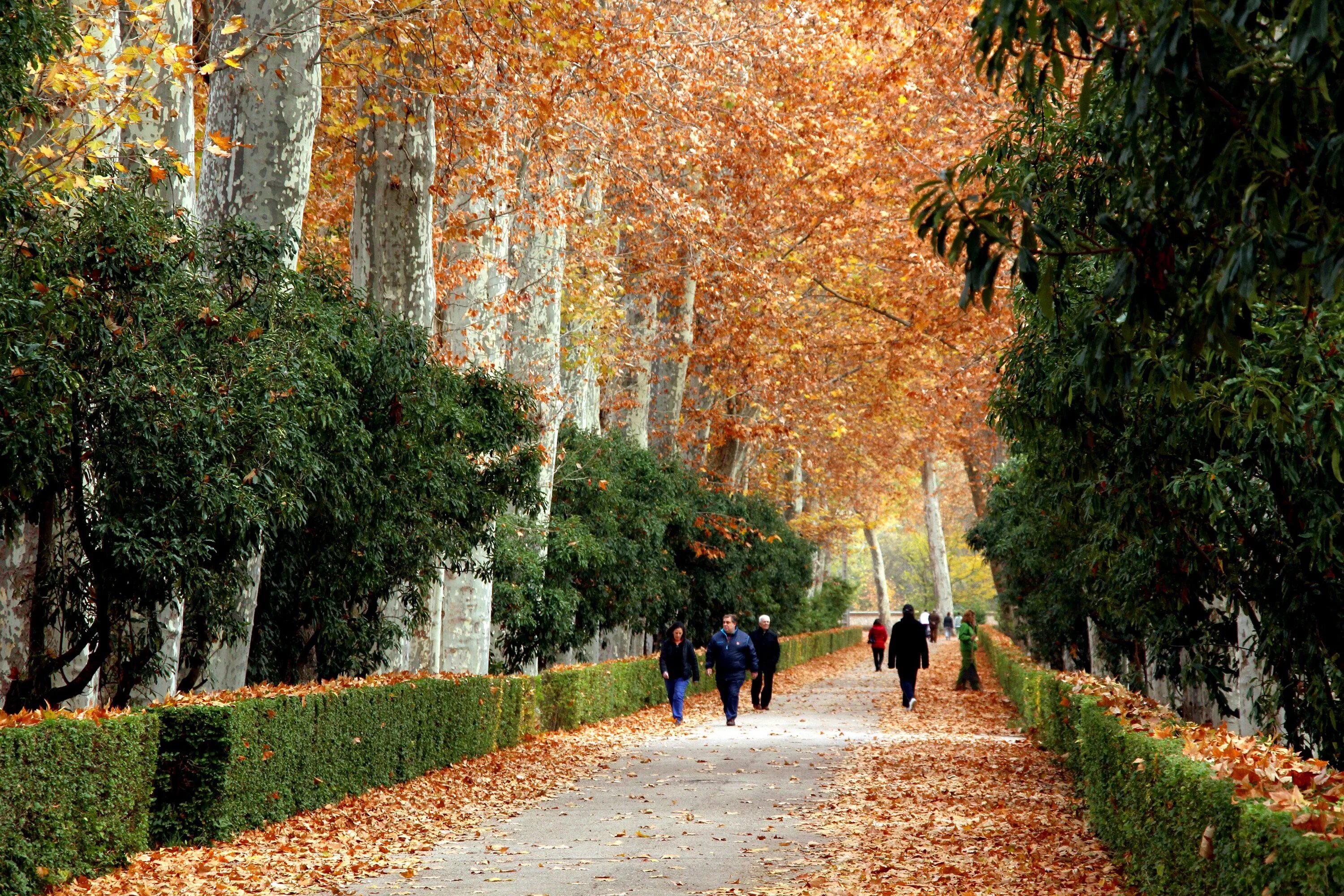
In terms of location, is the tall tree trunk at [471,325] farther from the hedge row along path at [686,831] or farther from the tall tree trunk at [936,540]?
the tall tree trunk at [936,540]

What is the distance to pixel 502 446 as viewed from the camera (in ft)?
47.5

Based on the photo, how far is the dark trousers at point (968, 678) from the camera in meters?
32.1

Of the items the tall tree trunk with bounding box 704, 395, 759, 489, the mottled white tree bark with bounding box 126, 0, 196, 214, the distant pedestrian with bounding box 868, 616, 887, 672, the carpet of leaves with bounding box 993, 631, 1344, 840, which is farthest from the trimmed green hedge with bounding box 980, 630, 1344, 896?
the distant pedestrian with bounding box 868, 616, 887, 672

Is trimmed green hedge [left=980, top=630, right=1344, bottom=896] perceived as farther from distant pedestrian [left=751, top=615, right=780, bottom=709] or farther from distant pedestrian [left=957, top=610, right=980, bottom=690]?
distant pedestrian [left=957, top=610, right=980, bottom=690]

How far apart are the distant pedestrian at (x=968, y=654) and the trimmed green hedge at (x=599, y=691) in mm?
5974

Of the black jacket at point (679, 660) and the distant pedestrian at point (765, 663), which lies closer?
the black jacket at point (679, 660)

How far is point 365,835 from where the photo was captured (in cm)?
1052

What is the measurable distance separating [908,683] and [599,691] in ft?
21.8

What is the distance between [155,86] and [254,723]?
488 cm

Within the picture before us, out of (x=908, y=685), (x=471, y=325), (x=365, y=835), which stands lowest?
(x=365, y=835)

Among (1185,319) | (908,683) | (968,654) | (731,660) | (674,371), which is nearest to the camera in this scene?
(1185,319)

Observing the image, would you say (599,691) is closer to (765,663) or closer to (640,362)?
(765,663)

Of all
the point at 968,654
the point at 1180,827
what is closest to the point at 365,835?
the point at 1180,827

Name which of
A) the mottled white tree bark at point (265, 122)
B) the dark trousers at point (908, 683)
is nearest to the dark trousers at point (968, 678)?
the dark trousers at point (908, 683)
